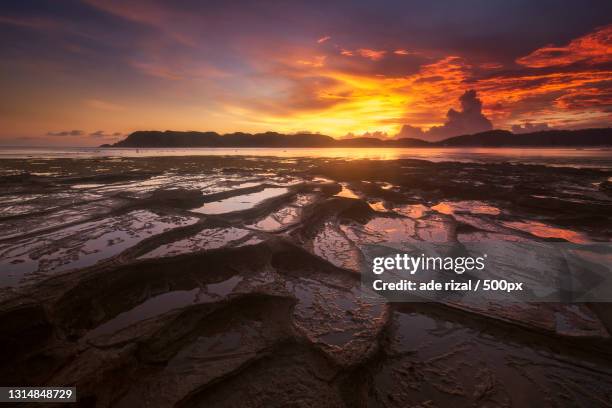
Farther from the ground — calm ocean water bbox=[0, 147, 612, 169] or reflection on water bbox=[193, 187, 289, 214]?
calm ocean water bbox=[0, 147, 612, 169]

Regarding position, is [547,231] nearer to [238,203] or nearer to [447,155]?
[238,203]

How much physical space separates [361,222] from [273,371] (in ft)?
27.9

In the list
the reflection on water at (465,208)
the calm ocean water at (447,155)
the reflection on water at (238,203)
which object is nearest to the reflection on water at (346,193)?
the reflection on water at (238,203)

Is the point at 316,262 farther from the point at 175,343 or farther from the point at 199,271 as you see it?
the point at 175,343

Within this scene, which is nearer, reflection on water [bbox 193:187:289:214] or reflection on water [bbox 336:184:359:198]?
reflection on water [bbox 193:187:289:214]

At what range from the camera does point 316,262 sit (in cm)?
773

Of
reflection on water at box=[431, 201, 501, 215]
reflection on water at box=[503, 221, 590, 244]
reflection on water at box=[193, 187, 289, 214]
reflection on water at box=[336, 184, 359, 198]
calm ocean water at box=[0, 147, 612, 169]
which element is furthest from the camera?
calm ocean water at box=[0, 147, 612, 169]

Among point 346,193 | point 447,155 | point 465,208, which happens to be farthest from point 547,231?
point 447,155

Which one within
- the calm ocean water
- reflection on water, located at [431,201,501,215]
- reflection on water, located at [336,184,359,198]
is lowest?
reflection on water, located at [431,201,501,215]

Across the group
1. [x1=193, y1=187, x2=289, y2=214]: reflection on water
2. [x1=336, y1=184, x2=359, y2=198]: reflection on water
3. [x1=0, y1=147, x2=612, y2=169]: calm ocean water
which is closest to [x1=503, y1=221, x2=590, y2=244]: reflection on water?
[x1=336, y1=184, x2=359, y2=198]: reflection on water

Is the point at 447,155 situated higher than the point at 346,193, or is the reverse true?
the point at 447,155

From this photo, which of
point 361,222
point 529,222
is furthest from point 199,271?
point 529,222

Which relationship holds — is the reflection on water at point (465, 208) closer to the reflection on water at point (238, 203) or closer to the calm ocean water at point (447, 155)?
the reflection on water at point (238, 203)

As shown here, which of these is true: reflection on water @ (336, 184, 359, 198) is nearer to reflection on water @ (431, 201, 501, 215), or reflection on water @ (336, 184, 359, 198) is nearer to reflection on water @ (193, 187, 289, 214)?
reflection on water @ (193, 187, 289, 214)
